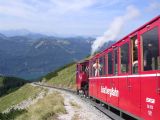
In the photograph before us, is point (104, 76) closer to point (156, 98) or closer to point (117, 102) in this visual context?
point (117, 102)

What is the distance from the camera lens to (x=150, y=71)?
38.0 ft

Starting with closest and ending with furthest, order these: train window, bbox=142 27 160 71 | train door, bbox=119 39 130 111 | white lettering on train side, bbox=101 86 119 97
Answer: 1. train window, bbox=142 27 160 71
2. train door, bbox=119 39 130 111
3. white lettering on train side, bbox=101 86 119 97

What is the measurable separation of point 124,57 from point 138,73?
2565 millimetres

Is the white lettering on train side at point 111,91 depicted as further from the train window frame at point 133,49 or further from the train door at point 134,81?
the train window frame at point 133,49

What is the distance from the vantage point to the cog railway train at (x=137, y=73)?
1117 cm

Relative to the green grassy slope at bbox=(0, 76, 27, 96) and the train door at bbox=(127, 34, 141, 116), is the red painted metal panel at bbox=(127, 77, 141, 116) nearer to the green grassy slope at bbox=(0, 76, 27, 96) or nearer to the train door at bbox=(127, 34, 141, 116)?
the train door at bbox=(127, 34, 141, 116)

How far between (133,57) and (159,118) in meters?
3.54

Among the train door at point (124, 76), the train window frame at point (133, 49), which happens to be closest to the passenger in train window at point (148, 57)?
the train window frame at point (133, 49)

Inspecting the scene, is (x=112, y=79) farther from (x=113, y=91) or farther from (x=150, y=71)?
(x=150, y=71)

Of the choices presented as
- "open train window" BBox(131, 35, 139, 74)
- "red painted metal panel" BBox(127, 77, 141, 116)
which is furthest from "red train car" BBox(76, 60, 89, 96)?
"open train window" BBox(131, 35, 139, 74)

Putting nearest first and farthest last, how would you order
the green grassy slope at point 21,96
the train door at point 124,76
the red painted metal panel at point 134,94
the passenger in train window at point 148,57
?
the passenger in train window at point 148,57, the red painted metal panel at point 134,94, the train door at point 124,76, the green grassy slope at point 21,96

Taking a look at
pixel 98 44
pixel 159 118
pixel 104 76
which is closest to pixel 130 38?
pixel 159 118

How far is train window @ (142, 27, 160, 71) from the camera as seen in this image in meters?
11.1

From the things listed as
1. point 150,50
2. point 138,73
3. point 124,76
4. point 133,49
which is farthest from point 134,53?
point 150,50
